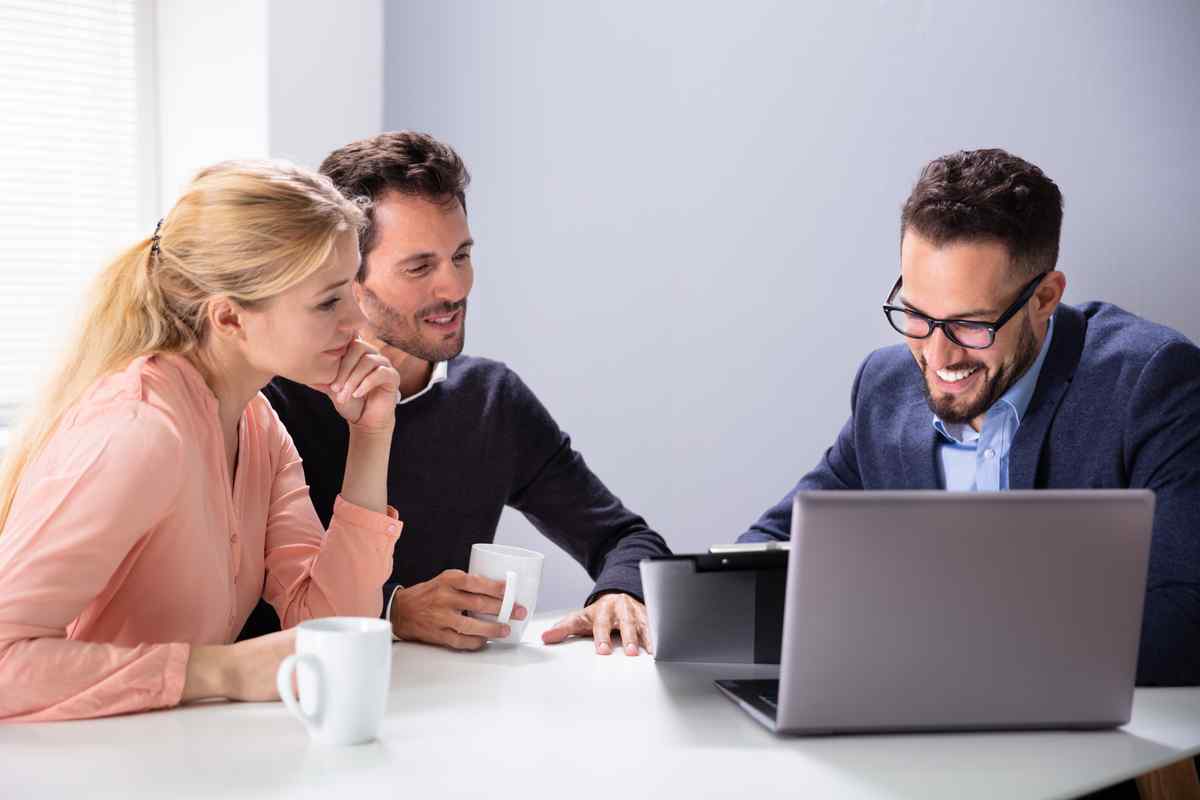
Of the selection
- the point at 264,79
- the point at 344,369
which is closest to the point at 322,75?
the point at 264,79

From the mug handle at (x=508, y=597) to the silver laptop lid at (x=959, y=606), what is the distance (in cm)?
43

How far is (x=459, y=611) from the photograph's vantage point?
4.87ft

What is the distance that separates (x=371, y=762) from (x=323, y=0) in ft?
7.31

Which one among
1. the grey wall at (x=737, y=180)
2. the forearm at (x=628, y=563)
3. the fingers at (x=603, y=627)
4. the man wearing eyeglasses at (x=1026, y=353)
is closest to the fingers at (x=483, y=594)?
the fingers at (x=603, y=627)

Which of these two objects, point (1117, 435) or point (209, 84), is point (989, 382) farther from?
point (209, 84)

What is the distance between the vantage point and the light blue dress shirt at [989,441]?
71.1 inches

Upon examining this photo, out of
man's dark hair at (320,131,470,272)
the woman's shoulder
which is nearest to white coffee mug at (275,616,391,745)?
the woman's shoulder

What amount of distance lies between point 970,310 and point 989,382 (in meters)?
0.11

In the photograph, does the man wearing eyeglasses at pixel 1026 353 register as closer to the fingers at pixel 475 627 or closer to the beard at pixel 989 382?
the beard at pixel 989 382

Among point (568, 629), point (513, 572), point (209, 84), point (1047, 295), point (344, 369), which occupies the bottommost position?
point (568, 629)

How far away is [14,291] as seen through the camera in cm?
293

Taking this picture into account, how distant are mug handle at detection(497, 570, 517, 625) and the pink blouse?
0.18 meters

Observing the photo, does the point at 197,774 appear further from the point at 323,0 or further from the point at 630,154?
the point at 323,0

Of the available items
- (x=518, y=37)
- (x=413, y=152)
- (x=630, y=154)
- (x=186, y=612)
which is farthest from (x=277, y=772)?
(x=518, y=37)
